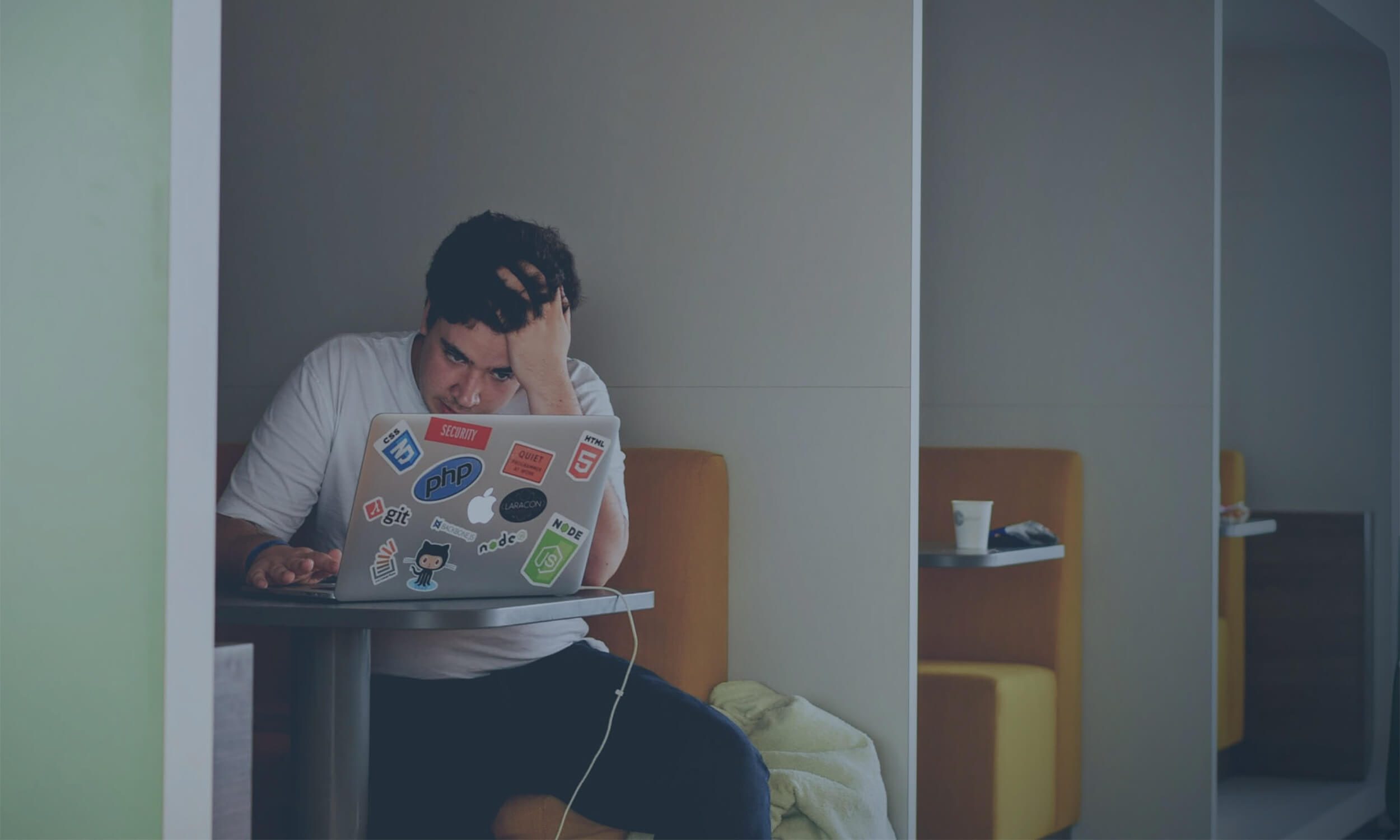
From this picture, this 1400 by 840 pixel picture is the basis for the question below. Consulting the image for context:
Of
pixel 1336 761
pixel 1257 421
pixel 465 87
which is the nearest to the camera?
pixel 465 87

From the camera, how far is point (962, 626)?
11.4 ft

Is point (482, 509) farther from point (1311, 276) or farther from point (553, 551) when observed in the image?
point (1311, 276)

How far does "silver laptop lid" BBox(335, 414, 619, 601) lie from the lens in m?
Answer: 1.73

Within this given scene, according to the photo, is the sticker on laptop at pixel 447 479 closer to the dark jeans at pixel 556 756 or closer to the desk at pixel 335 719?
the desk at pixel 335 719

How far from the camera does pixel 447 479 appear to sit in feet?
5.77

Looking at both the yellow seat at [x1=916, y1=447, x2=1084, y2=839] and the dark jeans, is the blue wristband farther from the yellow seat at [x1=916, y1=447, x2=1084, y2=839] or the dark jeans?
the yellow seat at [x1=916, y1=447, x2=1084, y2=839]

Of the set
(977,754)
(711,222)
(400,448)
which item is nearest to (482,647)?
(400,448)

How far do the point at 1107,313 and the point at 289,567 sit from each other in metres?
2.36

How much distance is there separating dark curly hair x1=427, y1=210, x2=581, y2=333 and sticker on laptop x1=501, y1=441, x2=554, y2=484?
649 millimetres

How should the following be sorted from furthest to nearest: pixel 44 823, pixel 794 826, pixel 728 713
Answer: pixel 728 713
pixel 794 826
pixel 44 823

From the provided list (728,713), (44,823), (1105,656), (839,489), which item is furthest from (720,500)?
(44,823)

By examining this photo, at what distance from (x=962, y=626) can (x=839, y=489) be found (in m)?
0.97

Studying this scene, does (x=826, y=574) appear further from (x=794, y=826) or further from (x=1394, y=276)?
(x=1394, y=276)

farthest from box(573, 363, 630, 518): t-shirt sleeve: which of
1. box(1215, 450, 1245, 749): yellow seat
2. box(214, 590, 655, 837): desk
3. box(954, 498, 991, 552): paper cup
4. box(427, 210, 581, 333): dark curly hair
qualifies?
box(1215, 450, 1245, 749): yellow seat
